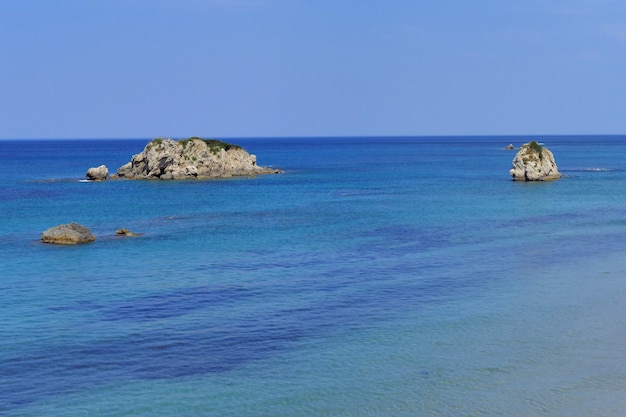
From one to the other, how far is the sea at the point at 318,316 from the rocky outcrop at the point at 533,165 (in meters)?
40.5

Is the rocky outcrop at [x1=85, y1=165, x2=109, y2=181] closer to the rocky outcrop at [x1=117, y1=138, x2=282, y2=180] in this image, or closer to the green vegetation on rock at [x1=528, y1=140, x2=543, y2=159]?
the rocky outcrop at [x1=117, y1=138, x2=282, y2=180]

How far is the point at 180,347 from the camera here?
29.6m

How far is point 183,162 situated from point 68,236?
A: 68.8 meters

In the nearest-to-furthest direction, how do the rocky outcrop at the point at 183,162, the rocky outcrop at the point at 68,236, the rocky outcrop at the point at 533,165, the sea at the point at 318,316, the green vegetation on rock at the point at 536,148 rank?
1. the sea at the point at 318,316
2. the rocky outcrop at the point at 68,236
3. the rocky outcrop at the point at 533,165
4. the green vegetation on rock at the point at 536,148
5. the rocky outcrop at the point at 183,162

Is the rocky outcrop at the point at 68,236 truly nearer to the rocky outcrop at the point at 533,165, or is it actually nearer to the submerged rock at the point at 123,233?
the submerged rock at the point at 123,233

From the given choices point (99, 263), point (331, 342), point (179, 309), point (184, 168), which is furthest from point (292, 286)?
point (184, 168)

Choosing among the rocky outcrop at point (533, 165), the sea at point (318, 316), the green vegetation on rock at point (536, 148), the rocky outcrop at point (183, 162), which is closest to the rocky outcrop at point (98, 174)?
the rocky outcrop at point (183, 162)

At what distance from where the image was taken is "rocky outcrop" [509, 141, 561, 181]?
111375mm

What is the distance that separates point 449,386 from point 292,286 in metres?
16.4

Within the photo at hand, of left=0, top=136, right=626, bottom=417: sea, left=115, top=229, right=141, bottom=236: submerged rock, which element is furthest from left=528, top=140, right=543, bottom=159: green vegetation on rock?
left=115, top=229, right=141, bottom=236: submerged rock

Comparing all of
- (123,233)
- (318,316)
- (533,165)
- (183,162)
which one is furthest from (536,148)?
(318,316)

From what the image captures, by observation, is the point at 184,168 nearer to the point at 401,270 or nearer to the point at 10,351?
the point at 401,270

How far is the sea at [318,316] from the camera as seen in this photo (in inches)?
971

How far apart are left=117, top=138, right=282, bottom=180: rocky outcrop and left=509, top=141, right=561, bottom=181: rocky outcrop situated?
46234mm
